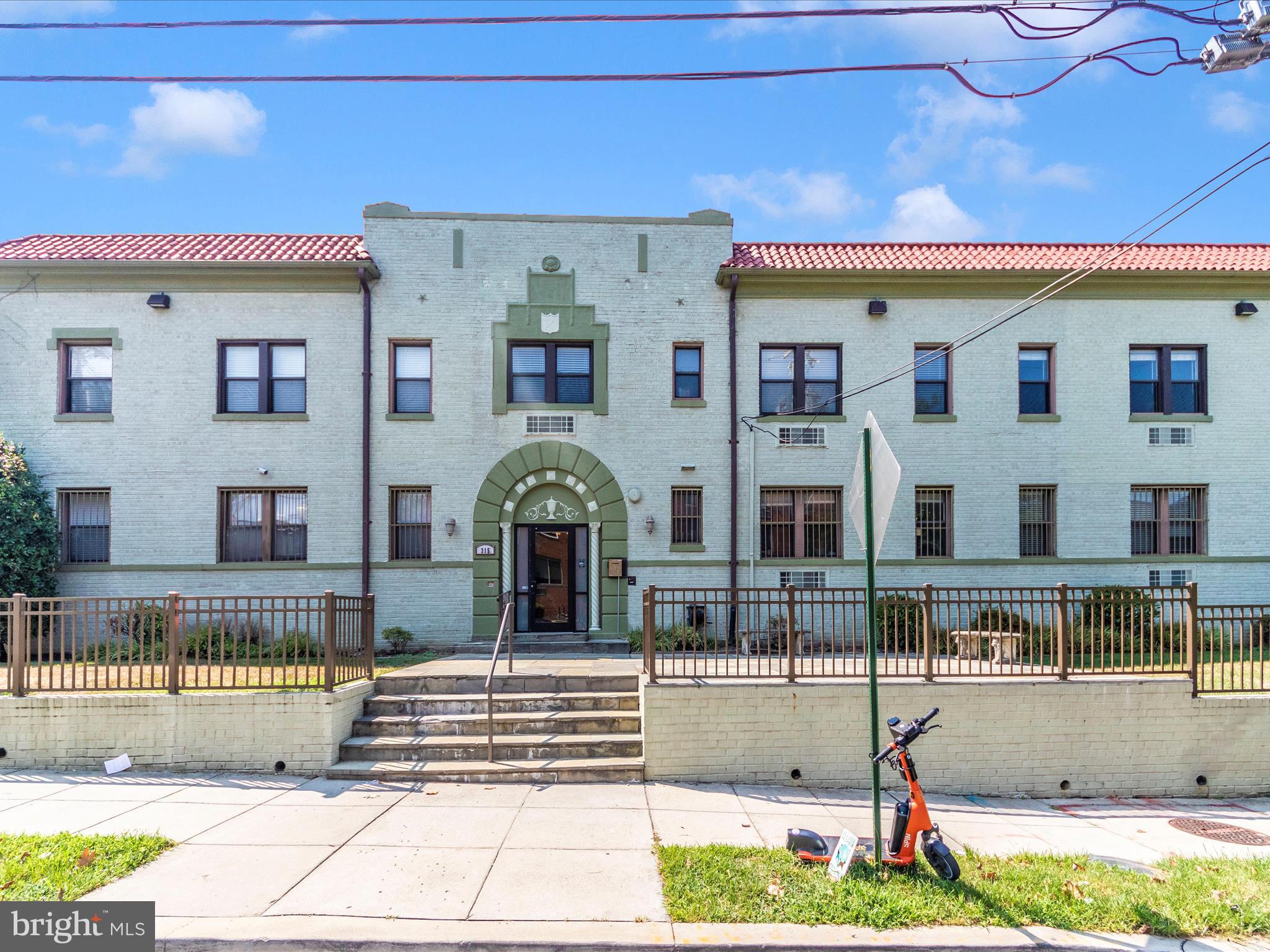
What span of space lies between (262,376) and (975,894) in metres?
13.9

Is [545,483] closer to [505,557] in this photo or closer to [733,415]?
[505,557]

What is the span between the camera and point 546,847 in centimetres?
640

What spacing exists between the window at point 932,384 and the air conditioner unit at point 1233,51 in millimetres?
8428

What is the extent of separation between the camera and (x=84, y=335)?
1417 centimetres

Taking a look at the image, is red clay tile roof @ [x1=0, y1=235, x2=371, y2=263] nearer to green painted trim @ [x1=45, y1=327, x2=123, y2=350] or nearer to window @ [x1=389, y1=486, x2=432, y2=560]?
green painted trim @ [x1=45, y1=327, x2=123, y2=350]

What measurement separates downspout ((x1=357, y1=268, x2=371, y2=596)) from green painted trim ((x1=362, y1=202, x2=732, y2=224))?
1350mm

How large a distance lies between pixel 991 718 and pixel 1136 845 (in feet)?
Result: 6.38

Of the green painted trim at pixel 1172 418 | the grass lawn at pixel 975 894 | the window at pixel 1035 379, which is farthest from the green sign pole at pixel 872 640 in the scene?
the green painted trim at pixel 1172 418

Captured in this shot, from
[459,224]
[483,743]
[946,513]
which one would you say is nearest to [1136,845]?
[483,743]

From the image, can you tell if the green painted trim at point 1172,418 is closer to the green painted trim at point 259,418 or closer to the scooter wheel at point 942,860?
the scooter wheel at point 942,860

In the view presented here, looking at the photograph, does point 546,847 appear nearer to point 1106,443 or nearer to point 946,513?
point 946,513

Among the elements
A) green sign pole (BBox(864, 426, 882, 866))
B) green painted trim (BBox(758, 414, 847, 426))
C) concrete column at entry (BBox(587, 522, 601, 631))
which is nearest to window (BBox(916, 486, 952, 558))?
green painted trim (BBox(758, 414, 847, 426))

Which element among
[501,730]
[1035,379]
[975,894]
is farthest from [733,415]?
[975,894]

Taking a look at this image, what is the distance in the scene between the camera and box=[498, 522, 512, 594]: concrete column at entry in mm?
14328
